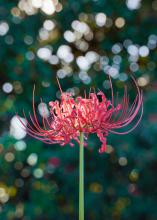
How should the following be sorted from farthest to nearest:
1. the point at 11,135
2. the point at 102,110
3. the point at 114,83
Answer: the point at 114,83 → the point at 11,135 → the point at 102,110

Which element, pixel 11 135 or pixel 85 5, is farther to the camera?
pixel 85 5

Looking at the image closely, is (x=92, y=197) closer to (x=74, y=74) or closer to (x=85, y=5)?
(x=74, y=74)

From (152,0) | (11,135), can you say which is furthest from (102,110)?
(152,0)

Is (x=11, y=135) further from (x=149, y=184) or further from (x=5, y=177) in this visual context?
(x=149, y=184)

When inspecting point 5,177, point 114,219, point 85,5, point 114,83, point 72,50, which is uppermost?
point 85,5

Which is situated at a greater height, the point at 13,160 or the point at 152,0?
the point at 152,0

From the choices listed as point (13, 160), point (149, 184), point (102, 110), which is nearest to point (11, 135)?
point (13, 160)

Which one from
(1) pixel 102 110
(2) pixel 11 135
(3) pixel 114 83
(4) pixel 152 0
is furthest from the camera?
(4) pixel 152 0
